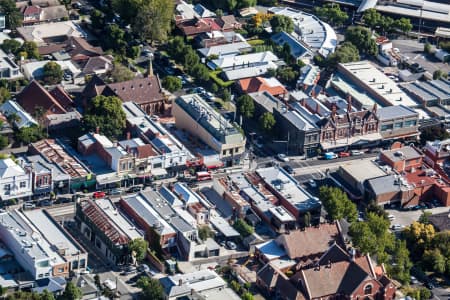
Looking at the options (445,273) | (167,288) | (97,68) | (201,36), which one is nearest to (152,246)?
(167,288)

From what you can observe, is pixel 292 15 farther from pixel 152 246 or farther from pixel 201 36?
pixel 152 246

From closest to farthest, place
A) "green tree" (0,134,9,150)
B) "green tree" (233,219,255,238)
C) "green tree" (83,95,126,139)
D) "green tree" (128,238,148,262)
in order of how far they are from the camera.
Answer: "green tree" (128,238,148,262) → "green tree" (233,219,255,238) → "green tree" (0,134,9,150) → "green tree" (83,95,126,139)

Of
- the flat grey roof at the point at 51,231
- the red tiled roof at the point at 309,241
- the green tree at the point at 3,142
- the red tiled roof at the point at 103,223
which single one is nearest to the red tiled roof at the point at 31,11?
the green tree at the point at 3,142

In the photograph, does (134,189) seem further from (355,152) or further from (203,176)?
(355,152)

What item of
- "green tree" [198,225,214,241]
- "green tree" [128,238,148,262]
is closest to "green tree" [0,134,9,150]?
"green tree" [128,238,148,262]

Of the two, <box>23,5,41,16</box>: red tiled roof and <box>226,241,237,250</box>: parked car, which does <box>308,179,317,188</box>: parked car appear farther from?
<box>23,5,41,16</box>: red tiled roof

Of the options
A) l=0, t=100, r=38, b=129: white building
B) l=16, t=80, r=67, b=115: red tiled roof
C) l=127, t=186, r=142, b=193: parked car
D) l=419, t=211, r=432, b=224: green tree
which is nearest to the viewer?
l=419, t=211, r=432, b=224: green tree

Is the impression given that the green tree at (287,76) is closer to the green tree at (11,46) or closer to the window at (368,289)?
the green tree at (11,46)
